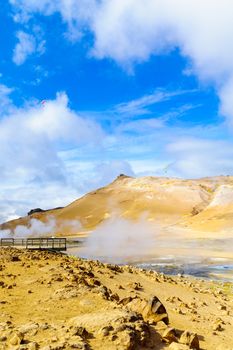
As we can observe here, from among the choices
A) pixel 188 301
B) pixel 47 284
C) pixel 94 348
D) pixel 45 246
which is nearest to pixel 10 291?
pixel 47 284

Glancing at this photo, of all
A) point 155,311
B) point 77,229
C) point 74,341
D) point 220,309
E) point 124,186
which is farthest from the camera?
point 124,186

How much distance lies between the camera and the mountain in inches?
5040

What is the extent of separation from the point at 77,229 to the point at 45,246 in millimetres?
91466

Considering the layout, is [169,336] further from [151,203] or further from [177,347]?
[151,203]

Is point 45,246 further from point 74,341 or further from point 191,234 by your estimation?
point 191,234

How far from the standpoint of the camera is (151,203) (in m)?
145

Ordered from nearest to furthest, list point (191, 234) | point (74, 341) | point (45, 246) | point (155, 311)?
1. point (74, 341)
2. point (155, 311)
3. point (45, 246)
4. point (191, 234)

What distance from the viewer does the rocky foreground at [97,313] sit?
33.8ft

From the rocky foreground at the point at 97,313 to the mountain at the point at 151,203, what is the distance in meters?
90.8

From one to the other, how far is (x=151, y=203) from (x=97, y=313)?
13410 cm

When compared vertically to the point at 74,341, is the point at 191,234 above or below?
above

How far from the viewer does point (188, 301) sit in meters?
19.3

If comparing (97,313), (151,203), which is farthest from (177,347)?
(151,203)

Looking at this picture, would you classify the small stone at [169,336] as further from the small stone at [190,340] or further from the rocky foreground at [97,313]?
the small stone at [190,340]
